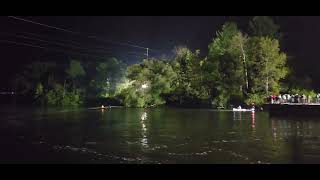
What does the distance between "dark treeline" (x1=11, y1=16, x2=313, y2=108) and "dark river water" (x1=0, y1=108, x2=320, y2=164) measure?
12.2 meters

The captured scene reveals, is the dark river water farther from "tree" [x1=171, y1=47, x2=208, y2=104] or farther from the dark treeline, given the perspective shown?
"tree" [x1=171, y1=47, x2=208, y2=104]

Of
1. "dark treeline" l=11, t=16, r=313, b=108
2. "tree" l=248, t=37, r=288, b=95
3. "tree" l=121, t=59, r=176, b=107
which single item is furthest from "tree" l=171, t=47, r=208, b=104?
"tree" l=248, t=37, r=288, b=95

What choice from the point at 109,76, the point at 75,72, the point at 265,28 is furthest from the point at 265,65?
the point at 75,72

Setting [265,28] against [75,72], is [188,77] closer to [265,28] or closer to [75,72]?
[265,28]

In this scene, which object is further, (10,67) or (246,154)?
(10,67)

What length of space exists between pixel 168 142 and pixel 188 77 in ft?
95.0

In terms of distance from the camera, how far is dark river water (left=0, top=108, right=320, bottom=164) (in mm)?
16625

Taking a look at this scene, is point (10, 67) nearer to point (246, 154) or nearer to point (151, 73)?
point (151, 73)

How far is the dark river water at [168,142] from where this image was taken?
16625mm

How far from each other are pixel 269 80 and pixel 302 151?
2402 cm

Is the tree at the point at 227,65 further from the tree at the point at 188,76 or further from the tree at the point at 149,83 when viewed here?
the tree at the point at 149,83

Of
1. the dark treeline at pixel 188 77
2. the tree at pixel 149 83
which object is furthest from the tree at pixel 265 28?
the tree at pixel 149 83
